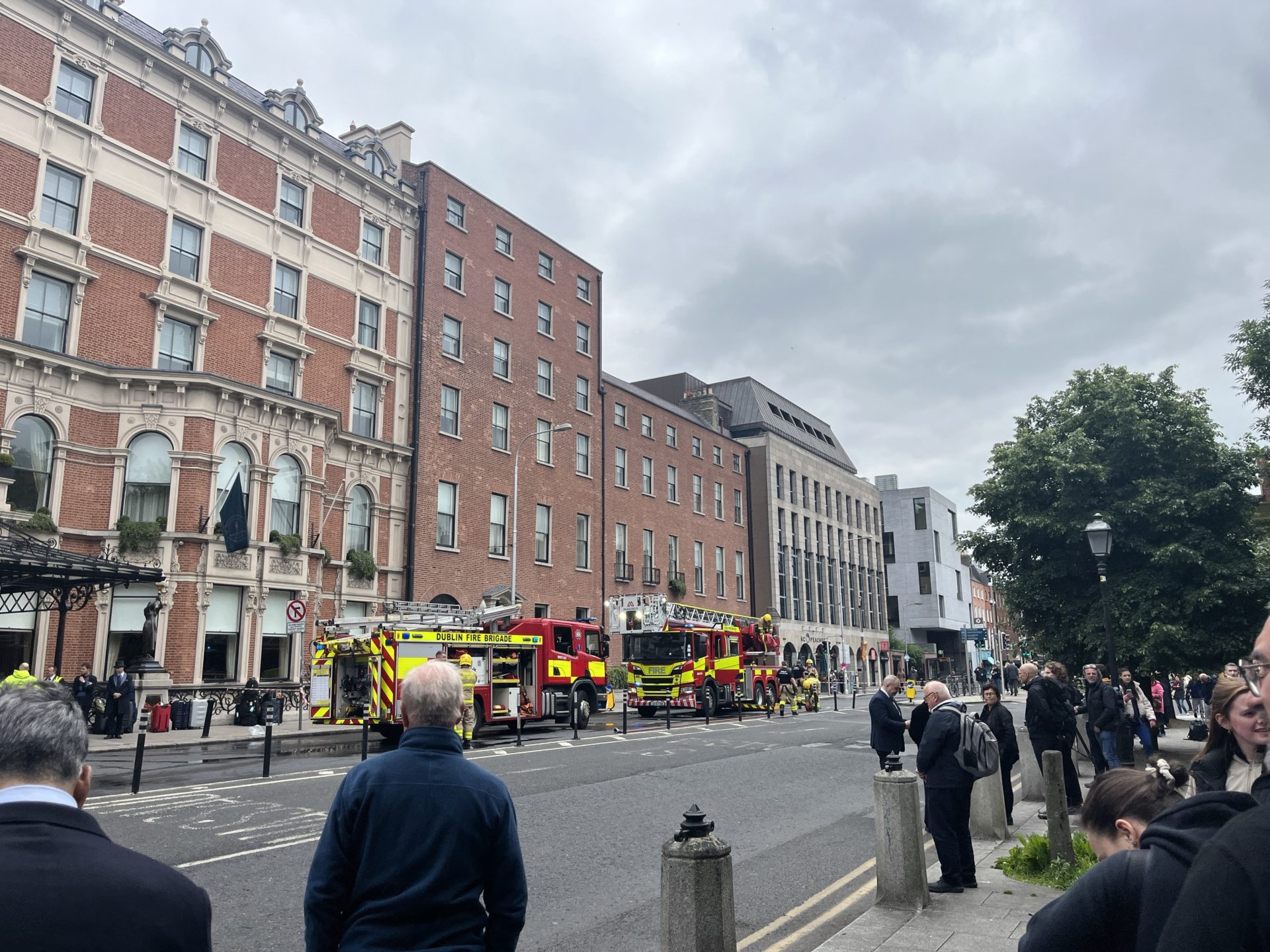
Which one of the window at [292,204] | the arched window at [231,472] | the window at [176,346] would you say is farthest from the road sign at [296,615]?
the window at [292,204]

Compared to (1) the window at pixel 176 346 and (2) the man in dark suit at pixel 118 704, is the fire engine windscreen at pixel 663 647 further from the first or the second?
(1) the window at pixel 176 346

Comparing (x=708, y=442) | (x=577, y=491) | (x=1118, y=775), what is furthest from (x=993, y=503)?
(x=708, y=442)

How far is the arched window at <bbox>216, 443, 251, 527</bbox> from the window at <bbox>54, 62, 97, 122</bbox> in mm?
9819

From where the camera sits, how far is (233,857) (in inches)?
344

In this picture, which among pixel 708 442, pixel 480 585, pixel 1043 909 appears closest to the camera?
pixel 1043 909

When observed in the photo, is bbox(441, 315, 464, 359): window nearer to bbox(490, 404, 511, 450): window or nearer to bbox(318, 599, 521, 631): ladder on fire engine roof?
bbox(490, 404, 511, 450): window

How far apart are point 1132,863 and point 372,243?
34.5 m

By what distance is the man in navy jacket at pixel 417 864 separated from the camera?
310cm

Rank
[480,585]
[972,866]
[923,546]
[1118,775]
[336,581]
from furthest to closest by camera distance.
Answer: [923,546] < [480,585] < [336,581] < [972,866] < [1118,775]

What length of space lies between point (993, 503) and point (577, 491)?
23108 mm

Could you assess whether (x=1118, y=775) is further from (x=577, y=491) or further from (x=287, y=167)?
(x=577, y=491)

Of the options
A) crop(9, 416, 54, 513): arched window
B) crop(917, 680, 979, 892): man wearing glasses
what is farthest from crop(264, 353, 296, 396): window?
crop(917, 680, 979, 892): man wearing glasses

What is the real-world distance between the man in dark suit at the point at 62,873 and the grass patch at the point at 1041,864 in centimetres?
756

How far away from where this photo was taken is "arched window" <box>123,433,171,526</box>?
24.6 meters
